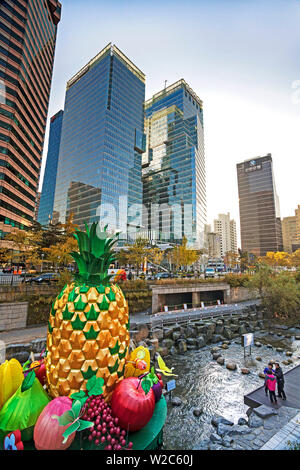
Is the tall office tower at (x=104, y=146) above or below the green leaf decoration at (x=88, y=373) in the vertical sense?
above

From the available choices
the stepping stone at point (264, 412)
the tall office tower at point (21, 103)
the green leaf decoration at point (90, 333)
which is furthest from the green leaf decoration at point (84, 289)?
the tall office tower at point (21, 103)

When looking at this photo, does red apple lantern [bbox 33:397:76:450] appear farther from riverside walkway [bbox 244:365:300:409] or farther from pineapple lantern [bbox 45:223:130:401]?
riverside walkway [bbox 244:365:300:409]

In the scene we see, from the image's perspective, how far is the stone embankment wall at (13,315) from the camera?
1398cm

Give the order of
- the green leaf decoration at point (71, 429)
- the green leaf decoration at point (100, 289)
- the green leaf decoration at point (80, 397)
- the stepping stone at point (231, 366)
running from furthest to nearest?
the stepping stone at point (231, 366)
the green leaf decoration at point (100, 289)
the green leaf decoration at point (80, 397)
the green leaf decoration at point (71, 429)

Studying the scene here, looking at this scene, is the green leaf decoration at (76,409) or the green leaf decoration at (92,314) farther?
the green leaf decoration at (92,314)

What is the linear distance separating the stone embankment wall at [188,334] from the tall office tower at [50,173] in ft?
424

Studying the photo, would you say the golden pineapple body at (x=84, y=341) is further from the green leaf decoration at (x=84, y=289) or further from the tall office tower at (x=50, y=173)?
the tall office tower at (x=50, y=173)

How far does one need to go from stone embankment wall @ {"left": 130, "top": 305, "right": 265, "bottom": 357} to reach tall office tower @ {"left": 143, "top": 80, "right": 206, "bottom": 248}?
266ft

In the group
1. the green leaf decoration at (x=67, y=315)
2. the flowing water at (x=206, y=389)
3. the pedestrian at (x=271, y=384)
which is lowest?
the flowing water at (x=206, y=389)

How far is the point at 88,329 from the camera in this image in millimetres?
4355

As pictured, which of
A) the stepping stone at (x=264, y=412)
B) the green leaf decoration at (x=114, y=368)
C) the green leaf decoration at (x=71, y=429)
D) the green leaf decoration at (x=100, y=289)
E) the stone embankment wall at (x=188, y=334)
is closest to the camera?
the green leaf decoration at (x=71, y=429)

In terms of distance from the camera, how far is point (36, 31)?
180 feet

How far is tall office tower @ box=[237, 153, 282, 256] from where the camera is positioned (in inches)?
4747

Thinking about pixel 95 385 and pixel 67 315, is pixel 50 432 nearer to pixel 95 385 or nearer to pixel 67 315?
pixel 95 385
